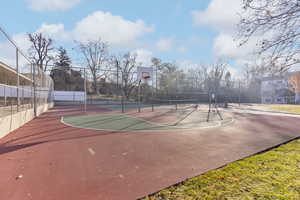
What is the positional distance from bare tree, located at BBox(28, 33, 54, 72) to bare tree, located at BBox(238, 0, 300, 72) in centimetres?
3237

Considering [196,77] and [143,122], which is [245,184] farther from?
[196,77]

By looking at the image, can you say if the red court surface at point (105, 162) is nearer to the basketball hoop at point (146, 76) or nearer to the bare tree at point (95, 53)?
the basketball hoop at point (146, 76)

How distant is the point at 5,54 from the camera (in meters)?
5.12

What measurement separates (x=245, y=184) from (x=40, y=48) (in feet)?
113

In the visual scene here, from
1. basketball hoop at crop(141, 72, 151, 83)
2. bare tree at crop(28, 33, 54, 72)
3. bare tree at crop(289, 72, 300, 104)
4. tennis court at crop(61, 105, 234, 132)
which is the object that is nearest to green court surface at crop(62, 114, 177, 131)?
tennis court at crop(61, 105, 234, 132)

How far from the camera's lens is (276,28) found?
8.01 ft

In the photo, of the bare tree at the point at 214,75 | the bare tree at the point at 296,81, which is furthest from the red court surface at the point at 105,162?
the bare tree at the point at 214,75

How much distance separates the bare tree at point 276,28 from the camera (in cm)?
229

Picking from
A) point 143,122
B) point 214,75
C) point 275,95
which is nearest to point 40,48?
point 143,122

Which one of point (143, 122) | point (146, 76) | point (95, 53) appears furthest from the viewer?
point (95, 53)

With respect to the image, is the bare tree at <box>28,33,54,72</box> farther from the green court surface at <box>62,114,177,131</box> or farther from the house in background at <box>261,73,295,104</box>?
the house in background at <box>261,73,295,104</box>

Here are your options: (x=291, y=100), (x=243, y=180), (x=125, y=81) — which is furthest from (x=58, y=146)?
(x=291, y=100)

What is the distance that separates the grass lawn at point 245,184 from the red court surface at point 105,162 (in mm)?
297

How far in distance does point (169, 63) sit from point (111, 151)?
23.5 meters
